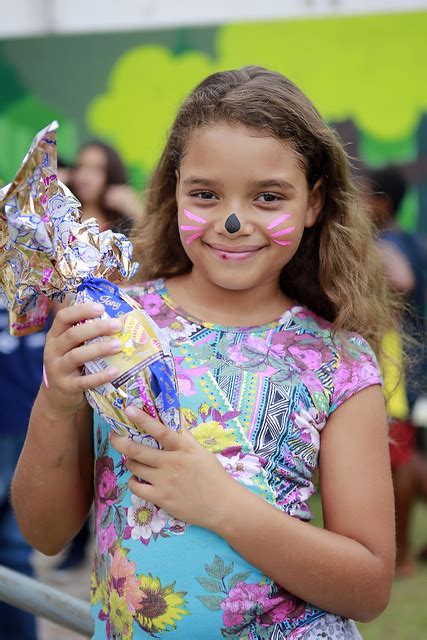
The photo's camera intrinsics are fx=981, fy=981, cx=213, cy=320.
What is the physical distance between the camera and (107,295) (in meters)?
1.61

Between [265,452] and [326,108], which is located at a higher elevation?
[265,452]

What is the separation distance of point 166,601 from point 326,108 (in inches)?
211

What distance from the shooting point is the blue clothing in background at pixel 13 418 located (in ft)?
12.2

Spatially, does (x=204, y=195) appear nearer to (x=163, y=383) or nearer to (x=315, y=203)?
(x=315, y=203)

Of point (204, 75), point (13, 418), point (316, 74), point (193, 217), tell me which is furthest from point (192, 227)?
point (204, 75)

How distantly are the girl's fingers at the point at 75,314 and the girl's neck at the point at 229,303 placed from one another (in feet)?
1.13

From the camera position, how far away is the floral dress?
167cm

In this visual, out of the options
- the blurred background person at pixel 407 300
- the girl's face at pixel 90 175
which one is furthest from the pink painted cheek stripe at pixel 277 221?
the girl's face at pixel 90 175

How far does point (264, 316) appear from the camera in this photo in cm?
192

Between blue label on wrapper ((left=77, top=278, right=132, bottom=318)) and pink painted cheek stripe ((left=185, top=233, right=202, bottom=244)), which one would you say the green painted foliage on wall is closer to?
pink painted cheek stripe ((left=185, top=233, right=202, bottom=244))

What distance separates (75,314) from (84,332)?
0.04 m

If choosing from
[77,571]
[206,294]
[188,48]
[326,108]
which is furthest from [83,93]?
[206,294]

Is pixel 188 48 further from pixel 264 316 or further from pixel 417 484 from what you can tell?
pixel 264 316

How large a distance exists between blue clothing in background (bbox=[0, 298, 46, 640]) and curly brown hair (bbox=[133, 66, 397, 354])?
1801 millimetres
